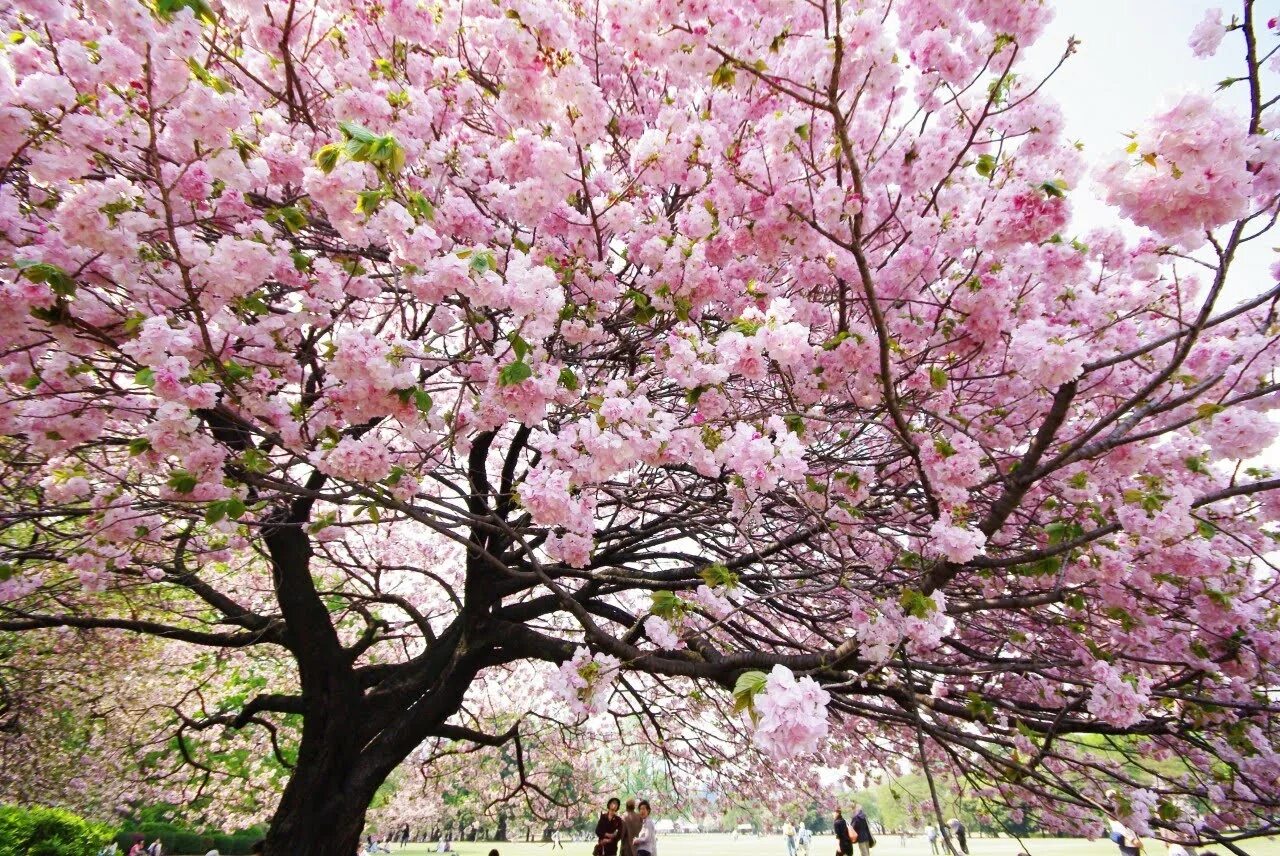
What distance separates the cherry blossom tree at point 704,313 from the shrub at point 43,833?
7970 millimetres

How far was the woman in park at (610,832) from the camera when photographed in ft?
23.4

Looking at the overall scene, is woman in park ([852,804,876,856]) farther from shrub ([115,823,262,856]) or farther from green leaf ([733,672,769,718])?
shrub ([115,823,262,856])

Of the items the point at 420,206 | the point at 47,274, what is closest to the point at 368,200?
the point at 420,206

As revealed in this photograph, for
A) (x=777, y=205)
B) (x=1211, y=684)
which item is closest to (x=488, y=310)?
(x=777, y=205)

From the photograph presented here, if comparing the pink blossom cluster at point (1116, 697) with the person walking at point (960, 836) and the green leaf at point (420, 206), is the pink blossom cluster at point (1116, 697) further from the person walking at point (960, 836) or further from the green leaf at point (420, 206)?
the green leaf at point (420, 206)

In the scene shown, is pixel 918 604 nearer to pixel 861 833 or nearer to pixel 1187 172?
pixel 1187 172

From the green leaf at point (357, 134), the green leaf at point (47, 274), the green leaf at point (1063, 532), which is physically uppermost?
the green leaf at point (357, 134)

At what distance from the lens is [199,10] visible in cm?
206

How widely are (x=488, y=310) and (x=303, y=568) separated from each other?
2.93 m

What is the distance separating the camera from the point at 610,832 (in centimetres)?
725

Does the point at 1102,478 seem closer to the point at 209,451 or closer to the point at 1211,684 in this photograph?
the point at 1211,684

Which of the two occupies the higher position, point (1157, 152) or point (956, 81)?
point (956, 81)

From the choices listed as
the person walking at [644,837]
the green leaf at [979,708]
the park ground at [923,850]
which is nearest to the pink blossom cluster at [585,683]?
the green leaf at [979,708]

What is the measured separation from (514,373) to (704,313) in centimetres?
184
